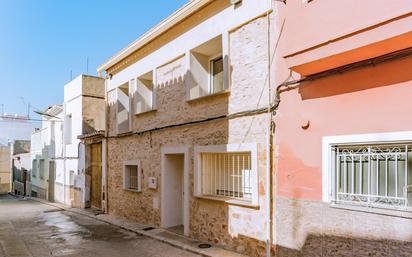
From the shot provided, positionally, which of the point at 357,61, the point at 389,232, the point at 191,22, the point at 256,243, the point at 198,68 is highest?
the point at 191,22

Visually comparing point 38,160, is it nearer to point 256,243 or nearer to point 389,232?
point 256,243

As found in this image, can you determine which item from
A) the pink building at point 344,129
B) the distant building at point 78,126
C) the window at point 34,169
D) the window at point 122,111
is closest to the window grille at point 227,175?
the pink building at point 344,129

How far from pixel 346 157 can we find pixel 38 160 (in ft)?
81.9

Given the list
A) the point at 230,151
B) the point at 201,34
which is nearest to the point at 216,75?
the point at 201,34

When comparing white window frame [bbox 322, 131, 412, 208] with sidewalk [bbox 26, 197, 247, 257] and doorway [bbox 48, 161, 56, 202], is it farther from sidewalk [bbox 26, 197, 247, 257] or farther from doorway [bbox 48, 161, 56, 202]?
doorway [bbox 48, 161, 56, 202]

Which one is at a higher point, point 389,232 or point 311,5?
point 311,5

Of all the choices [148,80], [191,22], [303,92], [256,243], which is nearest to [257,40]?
[303,92]

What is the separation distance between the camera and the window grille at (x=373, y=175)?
14.5ft

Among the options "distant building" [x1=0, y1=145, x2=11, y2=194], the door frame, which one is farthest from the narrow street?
"distant building" [x1=0, y1=145, x2=11, y2=194]

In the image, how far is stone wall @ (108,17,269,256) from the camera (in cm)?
653

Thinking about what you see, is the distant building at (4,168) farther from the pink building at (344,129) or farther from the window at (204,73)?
the pink building at (344,129)

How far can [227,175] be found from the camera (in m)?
7.78

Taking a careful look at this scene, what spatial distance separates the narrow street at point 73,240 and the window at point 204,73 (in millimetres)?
4014

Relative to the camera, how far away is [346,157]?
511 cm
